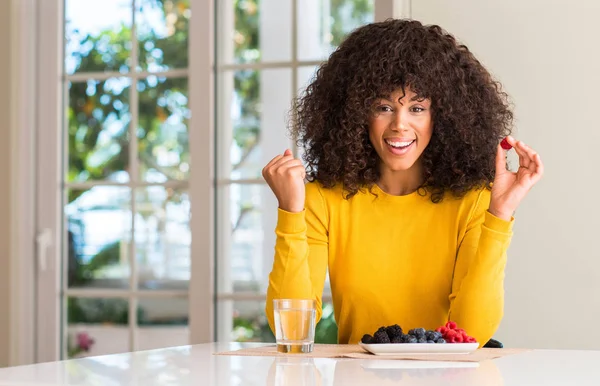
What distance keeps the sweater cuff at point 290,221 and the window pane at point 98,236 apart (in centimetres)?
312

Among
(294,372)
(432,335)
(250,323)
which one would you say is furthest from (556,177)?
(250,323)

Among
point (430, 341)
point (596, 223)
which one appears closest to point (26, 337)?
point (596, 223)

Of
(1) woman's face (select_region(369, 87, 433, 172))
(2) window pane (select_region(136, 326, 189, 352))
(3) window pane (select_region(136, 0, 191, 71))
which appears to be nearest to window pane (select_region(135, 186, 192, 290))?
(2) window pane (select_region(136, 326, 189, 352))

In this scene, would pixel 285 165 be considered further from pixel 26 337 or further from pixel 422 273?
pixel 26 337

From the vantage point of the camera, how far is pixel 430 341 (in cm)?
152

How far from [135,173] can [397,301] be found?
198 cm

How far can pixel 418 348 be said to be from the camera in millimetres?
1505

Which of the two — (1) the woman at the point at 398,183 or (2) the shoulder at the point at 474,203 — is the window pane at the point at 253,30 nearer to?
(1) the woman at the point at 398,183

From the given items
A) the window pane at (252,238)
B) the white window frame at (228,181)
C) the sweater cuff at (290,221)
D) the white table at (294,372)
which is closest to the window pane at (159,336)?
the window pane at (252,238)

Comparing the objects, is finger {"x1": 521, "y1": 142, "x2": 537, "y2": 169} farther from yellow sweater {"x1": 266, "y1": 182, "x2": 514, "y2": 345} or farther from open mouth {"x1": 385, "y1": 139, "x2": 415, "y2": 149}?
open mouth {"x1": 385, "y1": 139, "x2": 415, "y2": 149}

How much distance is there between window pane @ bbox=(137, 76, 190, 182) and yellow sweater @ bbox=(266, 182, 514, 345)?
5308 millimetres

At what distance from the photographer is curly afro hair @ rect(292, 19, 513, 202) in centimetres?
212

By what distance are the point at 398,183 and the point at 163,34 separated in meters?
5.60

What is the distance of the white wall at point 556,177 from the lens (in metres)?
2.80
